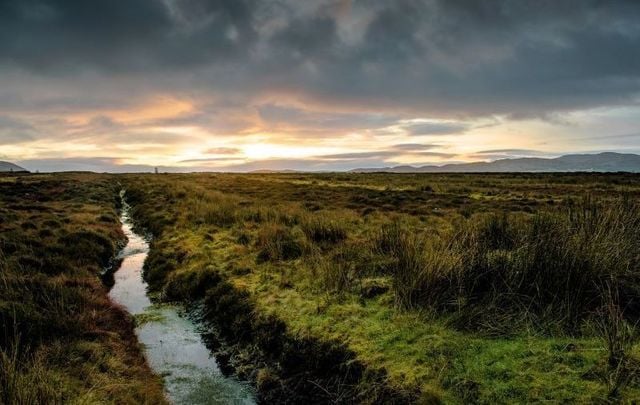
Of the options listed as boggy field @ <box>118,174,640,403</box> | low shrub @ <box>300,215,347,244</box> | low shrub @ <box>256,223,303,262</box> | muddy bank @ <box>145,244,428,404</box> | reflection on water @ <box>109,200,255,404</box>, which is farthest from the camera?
low shrub @ <box>300,215,347,244</box>

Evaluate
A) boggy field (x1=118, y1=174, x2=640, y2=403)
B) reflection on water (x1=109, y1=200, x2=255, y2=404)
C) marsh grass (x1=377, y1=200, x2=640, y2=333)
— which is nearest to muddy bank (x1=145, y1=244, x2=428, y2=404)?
boggy field (x1=118, y1=174, x2=640, y2=403)

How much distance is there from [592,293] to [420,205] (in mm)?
22816

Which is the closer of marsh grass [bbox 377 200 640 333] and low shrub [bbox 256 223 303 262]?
marsh grass [bbox 377 200 640 333]

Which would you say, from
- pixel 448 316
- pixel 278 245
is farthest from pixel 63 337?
pixel 448 316

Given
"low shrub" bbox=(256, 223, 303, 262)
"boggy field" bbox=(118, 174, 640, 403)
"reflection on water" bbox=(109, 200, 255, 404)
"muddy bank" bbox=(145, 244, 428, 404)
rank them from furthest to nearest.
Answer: "low shrub" bbox=(256, 223, 303, 262) < "reflection on water" bbox=(109, 200, 255, 404) < "muddy bank" bbox=(145, 244, 428, 404) < "boggy field" bbox=(118, 174, 640, 403)

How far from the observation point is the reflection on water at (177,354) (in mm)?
7473

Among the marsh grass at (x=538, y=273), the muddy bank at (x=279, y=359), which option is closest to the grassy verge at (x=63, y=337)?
the muddy bank at (x=279, y=359)

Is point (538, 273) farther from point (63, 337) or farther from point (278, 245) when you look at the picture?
point (63, 337)

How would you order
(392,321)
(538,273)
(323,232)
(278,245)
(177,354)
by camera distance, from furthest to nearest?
(323,232) → (278,245) → (177,354) → (392,321) → (538,273)

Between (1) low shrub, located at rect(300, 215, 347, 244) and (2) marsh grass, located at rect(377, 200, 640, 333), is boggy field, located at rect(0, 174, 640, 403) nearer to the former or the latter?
(2) marsh grass, located at rect(377, 200, 640, 333)

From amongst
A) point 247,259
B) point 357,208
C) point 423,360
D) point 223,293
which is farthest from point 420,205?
point 423,360

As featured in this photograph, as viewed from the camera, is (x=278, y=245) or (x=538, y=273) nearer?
(x=538, y=273)

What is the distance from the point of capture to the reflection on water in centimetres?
747

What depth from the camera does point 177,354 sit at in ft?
29.3
